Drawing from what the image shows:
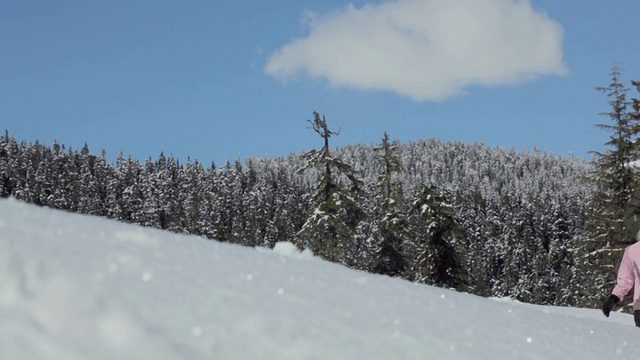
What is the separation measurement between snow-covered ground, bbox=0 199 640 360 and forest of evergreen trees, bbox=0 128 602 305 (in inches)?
809

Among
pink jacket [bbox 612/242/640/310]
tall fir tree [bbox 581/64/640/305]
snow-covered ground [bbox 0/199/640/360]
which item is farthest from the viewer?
tall fir tree [bbox 581/64/640/305]

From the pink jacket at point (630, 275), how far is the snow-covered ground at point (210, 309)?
3006mm

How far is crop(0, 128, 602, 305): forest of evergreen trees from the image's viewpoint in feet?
90.8

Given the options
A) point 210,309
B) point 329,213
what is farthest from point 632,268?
point 329,213

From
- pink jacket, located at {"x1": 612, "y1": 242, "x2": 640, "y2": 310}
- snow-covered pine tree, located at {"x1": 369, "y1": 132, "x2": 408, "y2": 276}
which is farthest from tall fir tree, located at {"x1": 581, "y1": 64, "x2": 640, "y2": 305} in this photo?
pink jacket, located at {"x1": 612, "y1": 242, "x2": 640, "y2": 310}

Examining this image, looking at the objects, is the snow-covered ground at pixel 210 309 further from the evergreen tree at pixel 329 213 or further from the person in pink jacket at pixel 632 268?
the evergreen tree at pixel 329 213

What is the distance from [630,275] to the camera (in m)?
7.31

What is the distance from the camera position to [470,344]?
3.31 m

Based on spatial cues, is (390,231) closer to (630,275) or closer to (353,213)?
(353,213)

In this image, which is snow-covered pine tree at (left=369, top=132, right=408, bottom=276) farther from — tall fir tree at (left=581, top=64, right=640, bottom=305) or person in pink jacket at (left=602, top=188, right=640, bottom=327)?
person in pink jacket at (left=602, top=188, right=640, bottom=327)

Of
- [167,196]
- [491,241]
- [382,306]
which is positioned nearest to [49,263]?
[382,306]

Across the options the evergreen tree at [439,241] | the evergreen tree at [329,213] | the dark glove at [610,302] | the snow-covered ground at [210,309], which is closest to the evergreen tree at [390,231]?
the evergreen tree at [439,241]

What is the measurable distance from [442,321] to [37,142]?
7992 inches

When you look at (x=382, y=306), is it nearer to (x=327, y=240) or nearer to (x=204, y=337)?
(x=204, y=337)
